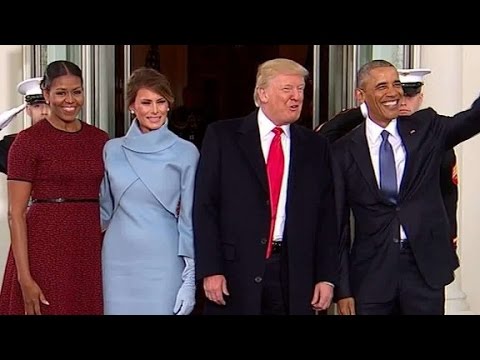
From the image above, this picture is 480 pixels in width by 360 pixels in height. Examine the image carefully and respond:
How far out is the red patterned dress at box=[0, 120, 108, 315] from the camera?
3.90 meters

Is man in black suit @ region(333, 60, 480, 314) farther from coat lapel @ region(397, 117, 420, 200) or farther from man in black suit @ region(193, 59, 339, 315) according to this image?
man in black suit @ region(193, 59, 339, 315)

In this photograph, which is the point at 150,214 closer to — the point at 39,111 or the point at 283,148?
the point at 283,148

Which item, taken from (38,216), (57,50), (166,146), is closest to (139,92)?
(166,146)

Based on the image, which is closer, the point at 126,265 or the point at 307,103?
the point at 126,265

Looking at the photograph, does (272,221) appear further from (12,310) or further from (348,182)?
(12,310)

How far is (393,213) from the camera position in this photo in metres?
4.00

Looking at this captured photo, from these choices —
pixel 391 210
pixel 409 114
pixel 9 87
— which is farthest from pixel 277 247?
pixel 9 87

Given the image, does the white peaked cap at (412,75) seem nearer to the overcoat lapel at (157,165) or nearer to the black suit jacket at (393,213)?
the black suit jacket at (393,213)

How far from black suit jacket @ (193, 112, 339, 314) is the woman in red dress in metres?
0.45

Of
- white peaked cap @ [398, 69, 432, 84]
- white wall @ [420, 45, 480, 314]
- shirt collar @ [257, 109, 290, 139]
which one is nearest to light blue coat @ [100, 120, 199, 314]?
shirt collar @ [257, 109, 290, 139]

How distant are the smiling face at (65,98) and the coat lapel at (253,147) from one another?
2.18ft

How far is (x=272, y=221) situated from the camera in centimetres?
388

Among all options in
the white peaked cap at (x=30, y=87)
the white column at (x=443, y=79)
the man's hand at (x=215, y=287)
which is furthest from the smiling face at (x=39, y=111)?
the white column at (x=443, y=79)
